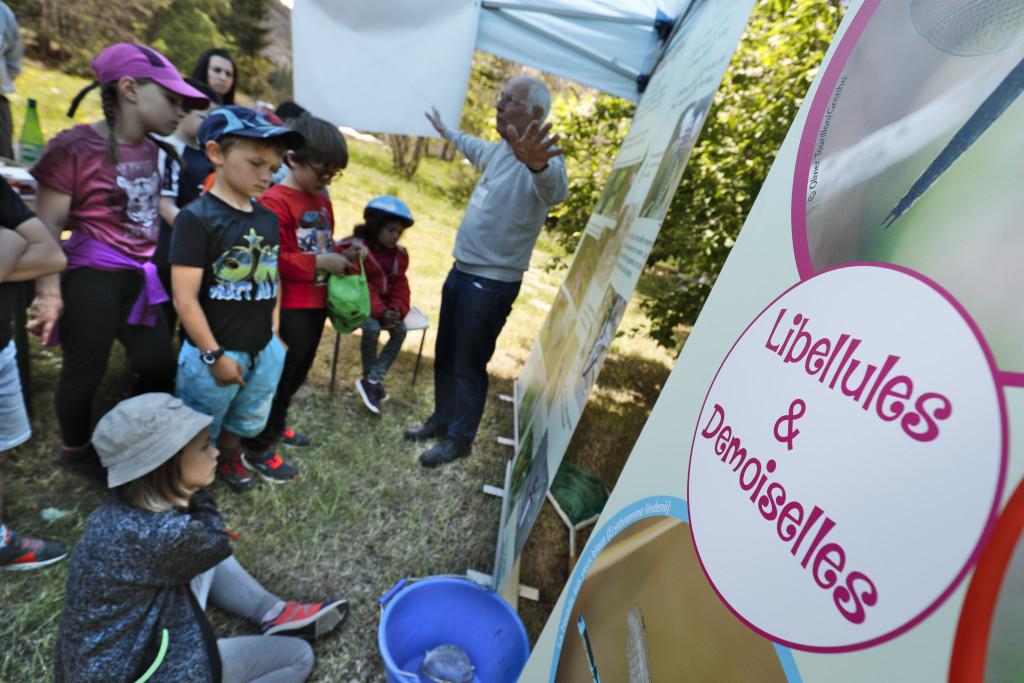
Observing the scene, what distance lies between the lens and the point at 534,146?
2.15 metres

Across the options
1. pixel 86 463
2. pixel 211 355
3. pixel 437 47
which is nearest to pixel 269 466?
pixel 86 463

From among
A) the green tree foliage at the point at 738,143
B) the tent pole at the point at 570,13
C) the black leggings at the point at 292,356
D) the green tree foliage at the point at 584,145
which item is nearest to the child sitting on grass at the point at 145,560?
the black leggings at the point at 292,356

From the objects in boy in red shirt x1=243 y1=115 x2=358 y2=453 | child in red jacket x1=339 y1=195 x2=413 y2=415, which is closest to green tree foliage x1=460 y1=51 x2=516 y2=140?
child in red jacket x1=339 y1=195 x2=413 y2=415

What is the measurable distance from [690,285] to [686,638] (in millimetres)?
3671

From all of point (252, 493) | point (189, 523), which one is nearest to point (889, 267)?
point (189, 523)

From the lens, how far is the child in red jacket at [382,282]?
11.6ft

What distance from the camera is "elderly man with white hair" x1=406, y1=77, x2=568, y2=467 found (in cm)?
255

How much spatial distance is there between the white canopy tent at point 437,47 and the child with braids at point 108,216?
1350 mm

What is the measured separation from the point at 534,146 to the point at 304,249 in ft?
4.53

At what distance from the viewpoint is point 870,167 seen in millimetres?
708

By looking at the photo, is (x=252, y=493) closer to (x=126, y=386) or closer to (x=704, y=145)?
(x=126, y=386)

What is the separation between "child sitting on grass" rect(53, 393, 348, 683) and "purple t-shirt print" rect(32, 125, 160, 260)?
1.18 metres

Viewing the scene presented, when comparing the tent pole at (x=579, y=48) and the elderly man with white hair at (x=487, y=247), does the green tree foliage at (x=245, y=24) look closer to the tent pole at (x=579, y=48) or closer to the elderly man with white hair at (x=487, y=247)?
the tent pole at (x=579, y=48)

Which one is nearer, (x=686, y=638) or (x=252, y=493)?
(x=686, y=638)
